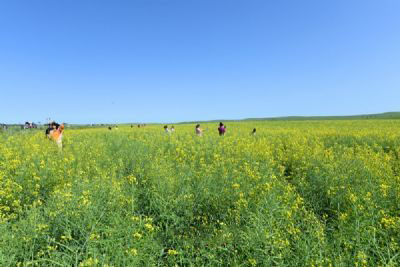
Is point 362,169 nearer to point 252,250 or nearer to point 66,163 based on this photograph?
point 252,250

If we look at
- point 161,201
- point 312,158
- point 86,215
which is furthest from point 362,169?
point 86,215

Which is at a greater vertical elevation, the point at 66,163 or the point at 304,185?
the point at 66,163

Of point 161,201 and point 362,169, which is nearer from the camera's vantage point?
point 161,201

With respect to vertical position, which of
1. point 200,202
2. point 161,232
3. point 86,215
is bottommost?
point 161,232

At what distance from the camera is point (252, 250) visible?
323cm

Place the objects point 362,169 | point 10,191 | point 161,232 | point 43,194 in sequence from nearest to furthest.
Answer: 1. point 161,232
2. point 10,191
3. point 43,194
4. point 362,169

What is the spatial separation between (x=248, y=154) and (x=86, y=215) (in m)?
6.50

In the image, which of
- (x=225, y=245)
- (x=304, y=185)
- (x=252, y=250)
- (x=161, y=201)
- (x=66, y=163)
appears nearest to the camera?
(x=252, y=250)

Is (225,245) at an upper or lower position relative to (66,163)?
lower

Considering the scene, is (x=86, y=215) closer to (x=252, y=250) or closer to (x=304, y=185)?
(x=252, y=250)

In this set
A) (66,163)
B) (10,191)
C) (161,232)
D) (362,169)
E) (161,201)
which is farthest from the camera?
(66,163)

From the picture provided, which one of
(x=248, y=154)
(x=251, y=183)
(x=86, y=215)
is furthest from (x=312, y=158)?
(x=86, y=215)

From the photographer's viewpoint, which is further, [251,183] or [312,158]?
[312,158]

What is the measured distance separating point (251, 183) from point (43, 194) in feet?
17.3
